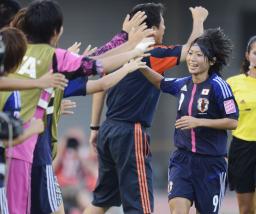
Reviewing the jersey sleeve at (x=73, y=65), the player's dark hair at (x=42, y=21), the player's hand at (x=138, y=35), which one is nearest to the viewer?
the jersey sleeve at (x=73, y=65)

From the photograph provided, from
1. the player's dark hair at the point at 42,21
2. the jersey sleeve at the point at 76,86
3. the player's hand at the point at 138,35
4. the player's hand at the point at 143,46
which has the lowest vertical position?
the jersey sleeve at the point at 76,86

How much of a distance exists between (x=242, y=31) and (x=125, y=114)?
13343 mm

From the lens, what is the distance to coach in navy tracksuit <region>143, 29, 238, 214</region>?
8898 mm

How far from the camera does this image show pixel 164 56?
30.6 feet

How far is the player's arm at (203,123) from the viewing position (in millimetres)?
8672

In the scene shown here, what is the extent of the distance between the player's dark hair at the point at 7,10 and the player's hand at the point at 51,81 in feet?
4.38

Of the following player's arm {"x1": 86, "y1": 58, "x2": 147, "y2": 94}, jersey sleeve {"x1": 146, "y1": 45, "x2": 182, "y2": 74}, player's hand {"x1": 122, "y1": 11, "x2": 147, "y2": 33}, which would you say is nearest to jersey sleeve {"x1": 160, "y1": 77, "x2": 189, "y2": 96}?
jersey sleeve {"x1": 146, "y1": 45, "x2": 182, "y2": 74}

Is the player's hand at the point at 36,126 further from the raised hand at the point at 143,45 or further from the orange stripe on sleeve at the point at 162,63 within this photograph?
the orange stripe on sleeve at the point at 162,63

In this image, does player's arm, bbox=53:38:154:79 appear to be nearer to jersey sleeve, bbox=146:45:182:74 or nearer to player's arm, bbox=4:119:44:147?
player's arm, bbox=4:119:44:147

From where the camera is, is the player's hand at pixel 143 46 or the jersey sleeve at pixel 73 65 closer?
the jersey sleeve at pixel 73 65

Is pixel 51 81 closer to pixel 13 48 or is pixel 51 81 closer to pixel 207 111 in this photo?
pixel 13 48

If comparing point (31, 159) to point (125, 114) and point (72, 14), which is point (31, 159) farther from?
point (72, 14)

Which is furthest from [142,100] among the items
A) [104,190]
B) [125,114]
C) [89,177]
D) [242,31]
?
[242,31]

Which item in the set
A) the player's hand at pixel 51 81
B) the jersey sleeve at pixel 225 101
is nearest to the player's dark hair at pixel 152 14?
the jersey sleeve at pixel 225 101
